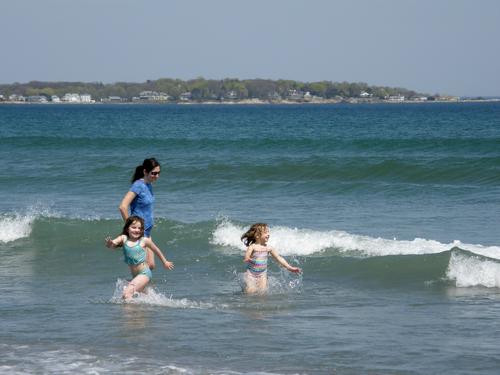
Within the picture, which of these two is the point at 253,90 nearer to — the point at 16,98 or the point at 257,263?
the point at 16,98

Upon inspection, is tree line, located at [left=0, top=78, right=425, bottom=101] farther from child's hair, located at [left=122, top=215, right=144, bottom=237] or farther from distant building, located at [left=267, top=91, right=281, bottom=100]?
child's hair, located at [left=122, top=215, right=144, bottom=237]

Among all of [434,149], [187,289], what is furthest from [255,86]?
[187,289]

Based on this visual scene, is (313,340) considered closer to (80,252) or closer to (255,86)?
(80,252)

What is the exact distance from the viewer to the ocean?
7570 mm

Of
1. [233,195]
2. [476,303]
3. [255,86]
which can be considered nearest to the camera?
[476,303]

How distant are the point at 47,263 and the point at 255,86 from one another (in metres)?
171

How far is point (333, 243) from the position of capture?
544 inches

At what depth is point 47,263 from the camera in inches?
525

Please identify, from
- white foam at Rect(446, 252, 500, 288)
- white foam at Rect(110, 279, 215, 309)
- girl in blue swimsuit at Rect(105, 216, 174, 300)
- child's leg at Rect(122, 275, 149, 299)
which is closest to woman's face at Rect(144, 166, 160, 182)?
girl in blue swimsuit at Rect(105, 216, 174, 300)

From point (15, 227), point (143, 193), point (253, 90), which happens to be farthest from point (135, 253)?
point (253, 90)

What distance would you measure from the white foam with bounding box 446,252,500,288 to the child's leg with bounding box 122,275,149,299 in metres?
3.91

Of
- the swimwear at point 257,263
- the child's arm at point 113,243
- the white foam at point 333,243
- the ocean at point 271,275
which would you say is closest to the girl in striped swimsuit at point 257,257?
the swimwear at point 257,263

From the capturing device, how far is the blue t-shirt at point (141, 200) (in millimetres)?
9500

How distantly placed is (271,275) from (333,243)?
219 cm
